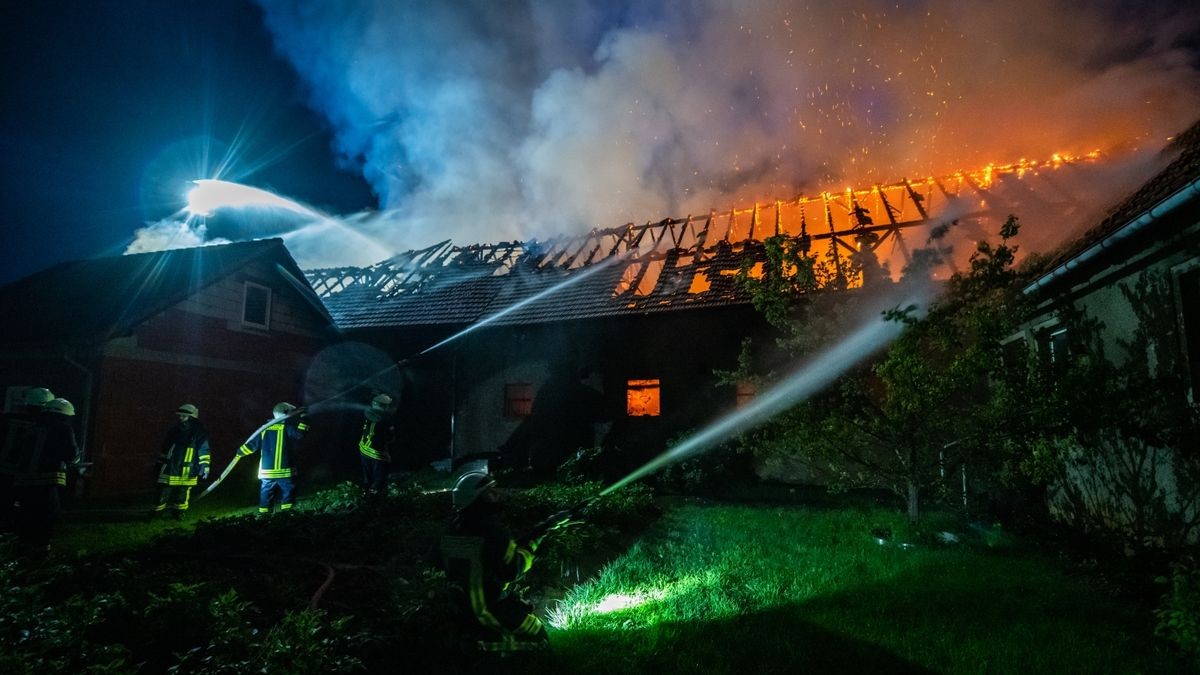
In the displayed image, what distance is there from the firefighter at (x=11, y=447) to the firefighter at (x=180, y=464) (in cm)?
274

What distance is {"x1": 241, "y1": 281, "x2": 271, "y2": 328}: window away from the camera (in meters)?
15.2

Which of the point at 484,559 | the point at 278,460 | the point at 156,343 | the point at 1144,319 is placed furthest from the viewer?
the point at 156,343

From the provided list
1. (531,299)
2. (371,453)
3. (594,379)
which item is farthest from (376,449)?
(531,299)

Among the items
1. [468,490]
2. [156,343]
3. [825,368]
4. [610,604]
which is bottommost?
[610,604]

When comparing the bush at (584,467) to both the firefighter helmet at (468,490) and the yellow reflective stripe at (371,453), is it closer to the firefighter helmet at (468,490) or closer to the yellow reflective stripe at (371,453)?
the yellow reflective stripe at (371,453)

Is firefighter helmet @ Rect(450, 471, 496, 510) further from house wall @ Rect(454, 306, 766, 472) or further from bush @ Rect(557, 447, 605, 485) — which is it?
house wall @ Rect(454, 306, 766, 472)

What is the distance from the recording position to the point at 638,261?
724 inches

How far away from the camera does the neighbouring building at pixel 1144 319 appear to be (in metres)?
5.46

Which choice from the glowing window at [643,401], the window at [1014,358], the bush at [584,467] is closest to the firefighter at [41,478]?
the bush at [584,467]

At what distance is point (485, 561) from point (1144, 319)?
6.56 meters

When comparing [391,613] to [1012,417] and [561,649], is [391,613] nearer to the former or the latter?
[561,649]

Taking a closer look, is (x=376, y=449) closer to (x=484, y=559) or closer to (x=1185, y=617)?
(x=484, y=559)

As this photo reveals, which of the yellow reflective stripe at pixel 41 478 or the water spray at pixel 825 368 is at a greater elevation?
the water spray at pixel 825 368

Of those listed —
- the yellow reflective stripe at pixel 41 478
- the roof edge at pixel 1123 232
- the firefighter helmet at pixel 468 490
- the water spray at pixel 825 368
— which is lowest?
the yellow reflective stripe at pixel 41 478
